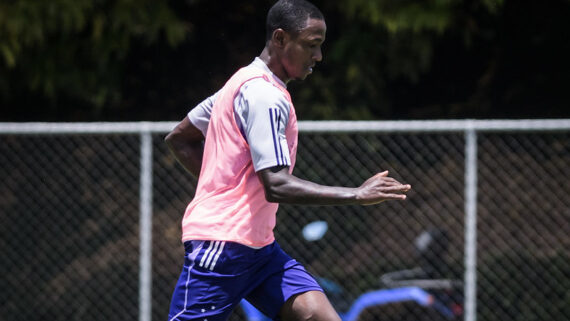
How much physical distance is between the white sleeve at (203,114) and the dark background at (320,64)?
3024 mm

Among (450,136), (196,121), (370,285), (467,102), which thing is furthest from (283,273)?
(467,102)

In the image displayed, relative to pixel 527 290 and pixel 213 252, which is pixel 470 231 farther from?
pixel 213 252

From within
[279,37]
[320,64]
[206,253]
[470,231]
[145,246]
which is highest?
[320,64]

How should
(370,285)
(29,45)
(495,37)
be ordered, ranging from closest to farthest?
(370,285) → (29,45) → (495,37)

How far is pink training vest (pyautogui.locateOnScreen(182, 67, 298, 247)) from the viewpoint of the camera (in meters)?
2.81

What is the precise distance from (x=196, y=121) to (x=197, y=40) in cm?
385

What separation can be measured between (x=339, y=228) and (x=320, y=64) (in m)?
1.65

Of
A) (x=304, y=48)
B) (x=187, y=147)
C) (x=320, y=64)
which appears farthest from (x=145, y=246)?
(x=304, y=48)

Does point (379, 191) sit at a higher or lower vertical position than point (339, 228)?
higher

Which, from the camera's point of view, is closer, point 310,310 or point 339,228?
point 310,310

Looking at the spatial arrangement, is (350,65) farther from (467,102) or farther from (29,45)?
(29,45)

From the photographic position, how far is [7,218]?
229 inches

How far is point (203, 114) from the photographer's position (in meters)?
3.23

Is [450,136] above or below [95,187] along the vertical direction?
above
